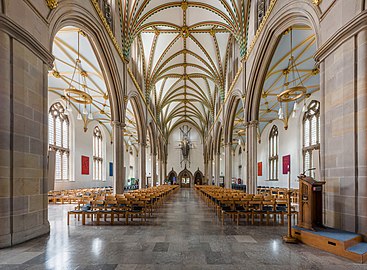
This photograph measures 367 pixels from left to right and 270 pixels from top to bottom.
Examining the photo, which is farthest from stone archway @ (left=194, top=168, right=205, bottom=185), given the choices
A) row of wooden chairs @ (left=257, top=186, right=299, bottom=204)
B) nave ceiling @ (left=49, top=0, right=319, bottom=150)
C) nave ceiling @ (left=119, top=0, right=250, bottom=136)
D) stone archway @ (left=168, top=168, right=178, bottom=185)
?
row of wooden chairs @ (left=257, top=186, right=299, bottom=204)

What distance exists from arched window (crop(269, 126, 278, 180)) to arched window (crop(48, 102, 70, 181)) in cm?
2030

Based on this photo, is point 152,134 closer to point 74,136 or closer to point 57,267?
point 74,136

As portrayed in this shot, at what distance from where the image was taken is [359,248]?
4559 millimetres

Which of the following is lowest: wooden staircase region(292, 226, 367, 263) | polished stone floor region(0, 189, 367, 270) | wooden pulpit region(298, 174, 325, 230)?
polished stone floor region(0, 189, 367, 270)

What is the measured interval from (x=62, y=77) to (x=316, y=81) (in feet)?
58.2

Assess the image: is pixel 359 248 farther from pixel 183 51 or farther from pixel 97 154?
pixel 97 154

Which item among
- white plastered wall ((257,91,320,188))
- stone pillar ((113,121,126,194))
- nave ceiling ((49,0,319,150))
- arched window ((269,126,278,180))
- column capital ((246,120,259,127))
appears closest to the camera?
column capital ((246,120,259,127))

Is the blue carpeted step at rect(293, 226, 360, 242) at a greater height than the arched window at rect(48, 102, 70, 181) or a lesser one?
lesser

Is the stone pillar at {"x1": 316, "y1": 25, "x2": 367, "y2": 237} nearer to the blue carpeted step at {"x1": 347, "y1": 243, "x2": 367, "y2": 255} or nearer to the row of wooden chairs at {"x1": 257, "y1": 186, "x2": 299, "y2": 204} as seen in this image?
the blue carpeted step at {"x1": 347, "y1": 243, "x2": 367, "y2": 255}

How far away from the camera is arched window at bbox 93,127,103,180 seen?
28.2m

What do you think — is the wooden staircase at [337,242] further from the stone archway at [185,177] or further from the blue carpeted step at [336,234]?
the stone archway at [185,177]

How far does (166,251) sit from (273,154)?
2310 cm

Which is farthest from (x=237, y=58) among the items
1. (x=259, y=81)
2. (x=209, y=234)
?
(x=209, y=234)

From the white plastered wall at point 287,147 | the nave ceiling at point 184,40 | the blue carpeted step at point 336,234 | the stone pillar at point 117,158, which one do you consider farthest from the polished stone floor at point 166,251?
the white plastered wall at point 287,147
